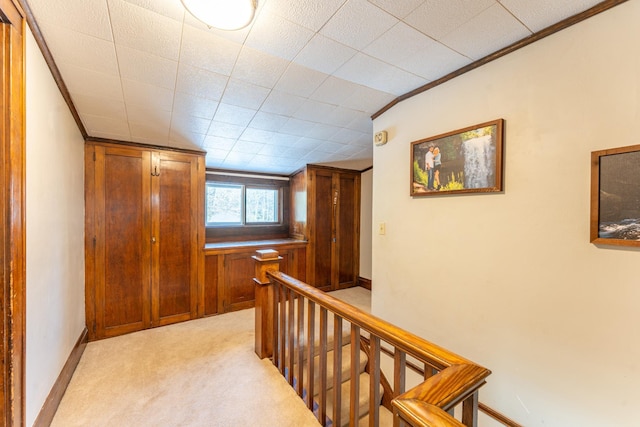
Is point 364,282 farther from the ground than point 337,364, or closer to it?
closer to it

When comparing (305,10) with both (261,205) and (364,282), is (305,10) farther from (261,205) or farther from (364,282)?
(364,282)

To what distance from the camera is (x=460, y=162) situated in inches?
67.7

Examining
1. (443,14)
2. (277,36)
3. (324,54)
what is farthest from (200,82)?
(443,14)

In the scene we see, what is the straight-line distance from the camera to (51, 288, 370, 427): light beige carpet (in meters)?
1.55

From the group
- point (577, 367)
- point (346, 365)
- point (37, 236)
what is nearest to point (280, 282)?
point (346, 365)

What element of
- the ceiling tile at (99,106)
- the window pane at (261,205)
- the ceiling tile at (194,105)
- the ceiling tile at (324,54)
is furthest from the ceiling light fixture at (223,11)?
the window pane at (261,205)

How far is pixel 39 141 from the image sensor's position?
1352mm

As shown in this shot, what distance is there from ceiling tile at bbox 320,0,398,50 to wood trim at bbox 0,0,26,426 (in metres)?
1.35

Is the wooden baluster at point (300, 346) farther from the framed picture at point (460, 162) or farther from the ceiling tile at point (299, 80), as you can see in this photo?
the ceiling tile at point (299, 80)

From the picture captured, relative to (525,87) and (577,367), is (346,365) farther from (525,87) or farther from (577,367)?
(525,87)

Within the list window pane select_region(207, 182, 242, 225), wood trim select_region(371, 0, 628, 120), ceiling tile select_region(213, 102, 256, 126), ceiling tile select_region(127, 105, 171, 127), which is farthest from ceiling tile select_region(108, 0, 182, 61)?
window pane select_region(207, 182, 242, 225)

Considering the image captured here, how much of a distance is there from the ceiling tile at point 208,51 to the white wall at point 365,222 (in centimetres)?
313

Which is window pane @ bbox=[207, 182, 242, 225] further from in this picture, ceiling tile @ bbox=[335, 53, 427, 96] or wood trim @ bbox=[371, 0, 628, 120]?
wood trim @ bbox=[371, 0, 628, 120]

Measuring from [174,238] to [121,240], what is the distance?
1.60 feet
